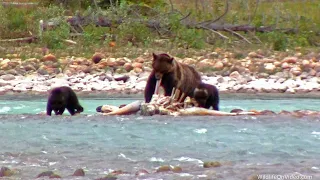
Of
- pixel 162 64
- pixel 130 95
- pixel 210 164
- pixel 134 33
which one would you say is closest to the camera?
pixel 210 164

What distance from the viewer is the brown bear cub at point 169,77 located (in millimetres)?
13336

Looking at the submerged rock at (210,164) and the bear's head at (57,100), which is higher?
the bear's head at (57,100)

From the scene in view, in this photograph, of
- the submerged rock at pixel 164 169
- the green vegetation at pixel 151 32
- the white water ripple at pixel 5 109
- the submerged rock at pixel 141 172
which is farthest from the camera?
the green vegetation at pixel 151 32

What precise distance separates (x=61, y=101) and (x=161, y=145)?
406 cm

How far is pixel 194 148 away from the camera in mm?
9508

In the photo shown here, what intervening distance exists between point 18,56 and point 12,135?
11457mm

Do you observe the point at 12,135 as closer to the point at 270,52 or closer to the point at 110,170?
the point at 110,170

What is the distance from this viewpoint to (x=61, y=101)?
1348cm

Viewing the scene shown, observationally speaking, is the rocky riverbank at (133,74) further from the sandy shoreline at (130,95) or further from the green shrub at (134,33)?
the green shrub at (134,33)

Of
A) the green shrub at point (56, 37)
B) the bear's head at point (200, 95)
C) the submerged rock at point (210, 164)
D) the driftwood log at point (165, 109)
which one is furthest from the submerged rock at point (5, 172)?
the green shrub at point (56, 37)

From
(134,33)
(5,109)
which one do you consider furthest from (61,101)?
(134,33)

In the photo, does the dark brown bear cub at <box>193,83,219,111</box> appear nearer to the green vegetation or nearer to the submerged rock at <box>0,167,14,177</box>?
the submerged rock at <box>0,167,14,177</box>

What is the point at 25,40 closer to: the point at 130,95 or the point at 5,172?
the point at 130,95

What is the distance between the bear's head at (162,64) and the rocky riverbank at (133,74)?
5.05m
